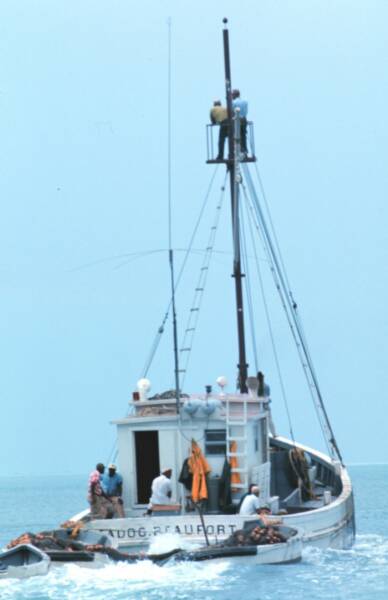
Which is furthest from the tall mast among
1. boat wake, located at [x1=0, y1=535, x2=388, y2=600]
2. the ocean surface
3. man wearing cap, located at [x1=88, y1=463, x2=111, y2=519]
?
boat wake, located at [x1=0, y1=535, x2=388, y2=600]

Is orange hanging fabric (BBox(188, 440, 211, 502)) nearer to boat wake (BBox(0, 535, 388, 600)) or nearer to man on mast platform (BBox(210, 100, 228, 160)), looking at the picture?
boat wake (BBox(0, 535, 388, 600))

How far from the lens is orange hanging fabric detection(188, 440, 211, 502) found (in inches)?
1314

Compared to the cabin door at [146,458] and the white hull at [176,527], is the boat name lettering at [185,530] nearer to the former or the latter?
the white hull at [176,527]

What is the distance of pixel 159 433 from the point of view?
3434 centimetres

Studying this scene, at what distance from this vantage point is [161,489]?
3356 cm

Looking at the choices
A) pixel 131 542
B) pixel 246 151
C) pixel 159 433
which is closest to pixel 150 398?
pixel 159 433

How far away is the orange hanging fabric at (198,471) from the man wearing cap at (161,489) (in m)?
0.49

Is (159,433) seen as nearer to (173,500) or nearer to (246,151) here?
(173,500)

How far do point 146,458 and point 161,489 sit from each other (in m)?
1.28

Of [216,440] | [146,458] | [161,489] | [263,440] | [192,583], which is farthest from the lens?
[263,440]

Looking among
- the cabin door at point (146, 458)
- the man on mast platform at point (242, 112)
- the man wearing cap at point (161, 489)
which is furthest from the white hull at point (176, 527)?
the man on mast platform at point (242, 112)

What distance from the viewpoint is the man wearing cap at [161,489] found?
3353 cm

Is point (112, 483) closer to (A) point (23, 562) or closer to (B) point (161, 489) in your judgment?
(B) point (161, 489)

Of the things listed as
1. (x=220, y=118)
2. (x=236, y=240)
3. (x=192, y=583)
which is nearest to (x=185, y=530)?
(x=192, y=583)
